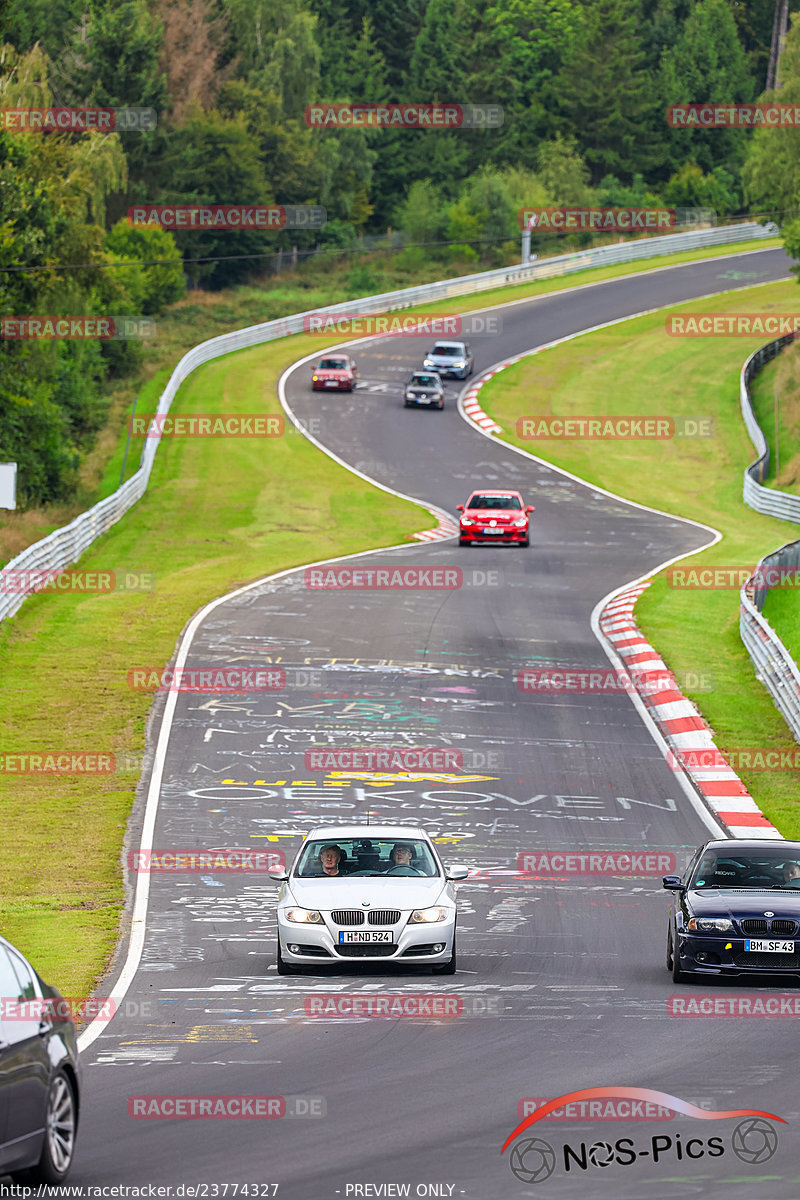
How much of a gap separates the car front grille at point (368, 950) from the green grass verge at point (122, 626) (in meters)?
2.24

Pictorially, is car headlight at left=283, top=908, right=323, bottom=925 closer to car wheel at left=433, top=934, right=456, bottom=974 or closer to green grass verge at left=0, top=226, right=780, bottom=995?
car wheel at left=433, top=934, right=456, bottom=974

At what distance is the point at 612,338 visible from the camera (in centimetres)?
8262

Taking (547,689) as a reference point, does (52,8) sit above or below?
above

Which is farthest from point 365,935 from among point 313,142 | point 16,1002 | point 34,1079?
point 313,142

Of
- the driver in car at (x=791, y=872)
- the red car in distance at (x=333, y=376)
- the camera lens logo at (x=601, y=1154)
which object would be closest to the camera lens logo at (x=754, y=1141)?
the camera lens logo at (x=601, y=1154)

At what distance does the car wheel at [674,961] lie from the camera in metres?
14.7

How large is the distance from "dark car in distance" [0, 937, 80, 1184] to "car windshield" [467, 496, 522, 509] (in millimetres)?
38705

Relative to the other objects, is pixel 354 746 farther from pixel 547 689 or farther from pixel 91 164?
pixel 91 164

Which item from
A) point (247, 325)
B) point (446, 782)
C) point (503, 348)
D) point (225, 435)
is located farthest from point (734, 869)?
point (247, 325)

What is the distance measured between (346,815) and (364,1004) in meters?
8.99

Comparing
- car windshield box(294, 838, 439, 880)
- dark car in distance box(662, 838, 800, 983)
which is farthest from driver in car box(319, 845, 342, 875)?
dark car in distance box(662, 838, 800, 983)

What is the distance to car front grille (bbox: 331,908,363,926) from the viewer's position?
590 inches

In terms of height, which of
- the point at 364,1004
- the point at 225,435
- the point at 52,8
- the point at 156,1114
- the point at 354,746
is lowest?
the point at 225,435

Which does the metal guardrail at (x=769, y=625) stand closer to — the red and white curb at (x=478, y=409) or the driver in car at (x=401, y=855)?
the driver in car at (x=401, y=855)
